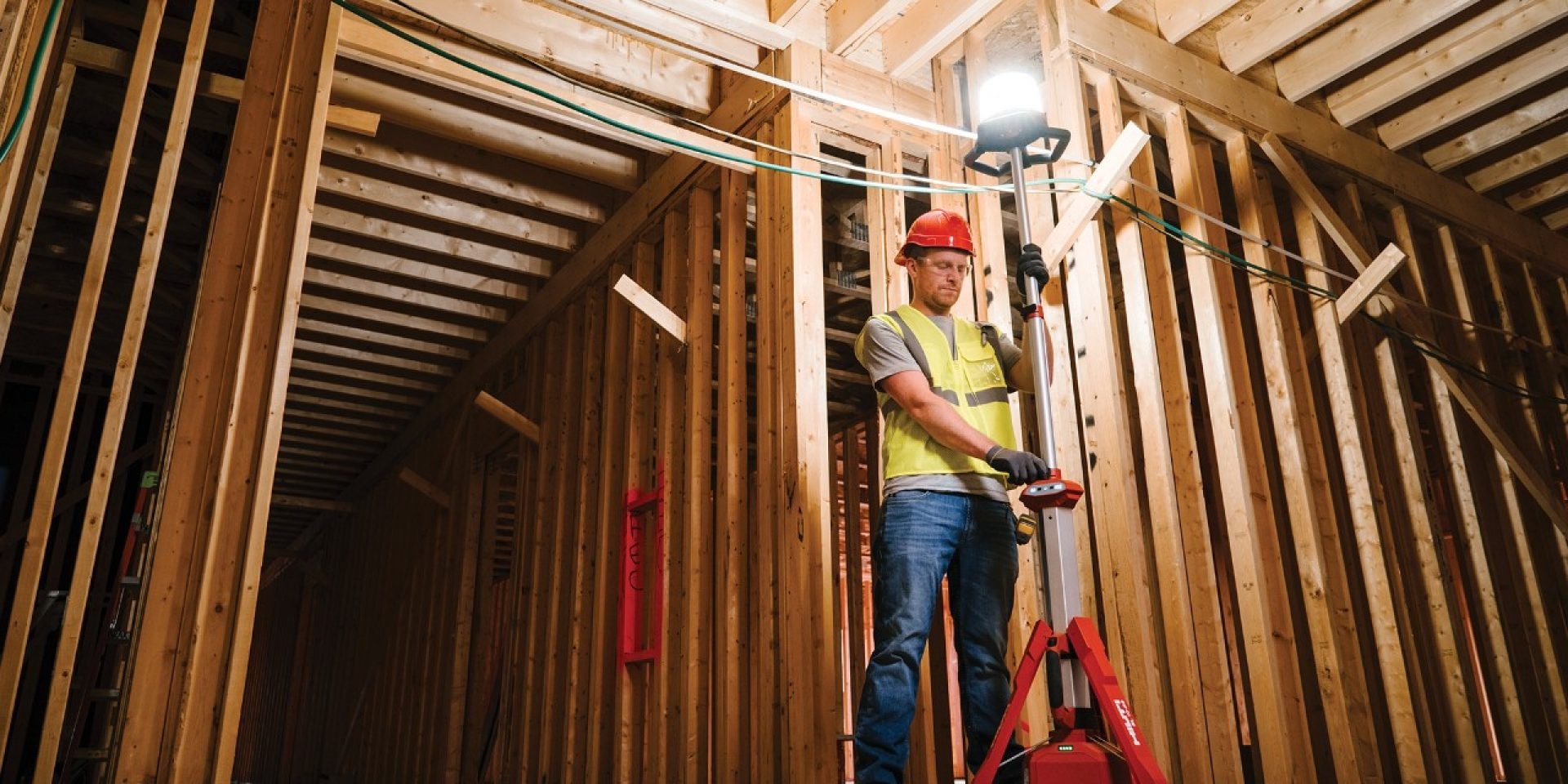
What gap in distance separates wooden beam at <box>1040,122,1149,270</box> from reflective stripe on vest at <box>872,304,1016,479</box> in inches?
45.3

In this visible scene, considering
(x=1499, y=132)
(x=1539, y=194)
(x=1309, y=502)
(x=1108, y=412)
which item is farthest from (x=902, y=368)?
(x=1539, y=194)

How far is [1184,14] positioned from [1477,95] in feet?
6.24

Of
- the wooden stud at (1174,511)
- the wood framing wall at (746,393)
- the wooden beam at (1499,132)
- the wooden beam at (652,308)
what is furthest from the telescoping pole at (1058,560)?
the wooden beam at (1499,132)

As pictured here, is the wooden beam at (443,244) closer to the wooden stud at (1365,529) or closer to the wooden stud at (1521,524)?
the wooden stud at (1365,529)

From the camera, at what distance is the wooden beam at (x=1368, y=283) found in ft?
15.8

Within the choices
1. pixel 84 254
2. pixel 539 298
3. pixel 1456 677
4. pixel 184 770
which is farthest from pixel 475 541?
pixel 1456 677

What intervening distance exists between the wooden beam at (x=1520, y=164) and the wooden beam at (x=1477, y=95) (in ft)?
2.11

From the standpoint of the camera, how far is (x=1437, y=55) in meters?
5.43

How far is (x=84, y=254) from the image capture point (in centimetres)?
710

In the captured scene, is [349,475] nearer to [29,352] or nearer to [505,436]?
[29,352]

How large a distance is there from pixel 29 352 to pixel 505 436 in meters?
3.94

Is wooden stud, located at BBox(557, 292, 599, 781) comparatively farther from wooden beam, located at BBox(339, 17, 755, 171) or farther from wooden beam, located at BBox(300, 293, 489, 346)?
wooden beam, located at BBox(300, 293, 489, 346)

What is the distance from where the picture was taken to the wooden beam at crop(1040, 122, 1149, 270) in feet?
14.0

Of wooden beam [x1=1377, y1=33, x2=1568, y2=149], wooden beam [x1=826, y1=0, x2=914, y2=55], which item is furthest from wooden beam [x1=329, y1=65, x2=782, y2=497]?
wooden beam [x1=1377, y1=33, x2=1568, y2=149]
